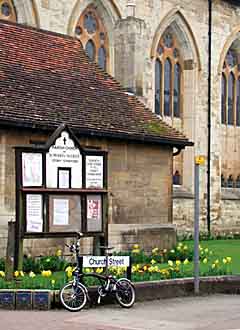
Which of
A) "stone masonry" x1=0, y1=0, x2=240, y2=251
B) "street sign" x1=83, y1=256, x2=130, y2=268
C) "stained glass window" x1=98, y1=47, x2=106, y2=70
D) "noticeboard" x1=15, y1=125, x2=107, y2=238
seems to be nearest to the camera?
"street sign" x1=83, y1=256, x2=130, y2=268

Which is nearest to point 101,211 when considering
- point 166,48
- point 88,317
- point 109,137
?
point 88,317

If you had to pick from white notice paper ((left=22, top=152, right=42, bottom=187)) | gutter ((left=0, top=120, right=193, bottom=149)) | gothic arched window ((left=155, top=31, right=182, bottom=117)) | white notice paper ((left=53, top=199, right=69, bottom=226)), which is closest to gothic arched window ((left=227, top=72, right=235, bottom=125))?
gothic arched window ((left=155, top=31, right=182, bottom=117))

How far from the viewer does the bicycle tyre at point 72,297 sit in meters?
12.6

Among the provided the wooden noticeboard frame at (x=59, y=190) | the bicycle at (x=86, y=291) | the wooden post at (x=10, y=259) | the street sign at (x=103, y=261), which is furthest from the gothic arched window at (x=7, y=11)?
the bicycle at (x=86, y=291)

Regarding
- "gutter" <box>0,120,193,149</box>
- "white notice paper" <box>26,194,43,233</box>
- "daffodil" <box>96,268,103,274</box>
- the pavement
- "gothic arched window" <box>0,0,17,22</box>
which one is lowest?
the pavement

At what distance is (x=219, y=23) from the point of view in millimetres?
37406

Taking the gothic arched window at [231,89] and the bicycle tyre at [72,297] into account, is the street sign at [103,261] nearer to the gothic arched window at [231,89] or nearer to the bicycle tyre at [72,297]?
the bicycle tyre at [72,297]

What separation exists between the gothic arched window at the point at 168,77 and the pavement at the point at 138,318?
69.5 feet

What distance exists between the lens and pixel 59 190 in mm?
14797

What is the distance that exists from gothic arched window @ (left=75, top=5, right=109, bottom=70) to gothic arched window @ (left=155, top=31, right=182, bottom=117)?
11.6 ft

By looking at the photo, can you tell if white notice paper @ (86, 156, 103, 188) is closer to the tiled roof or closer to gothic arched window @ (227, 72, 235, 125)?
the tiled roof

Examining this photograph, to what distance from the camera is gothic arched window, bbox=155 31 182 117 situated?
114 ft

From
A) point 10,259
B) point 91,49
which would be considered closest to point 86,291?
point 10,259

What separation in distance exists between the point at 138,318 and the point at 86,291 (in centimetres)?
109
